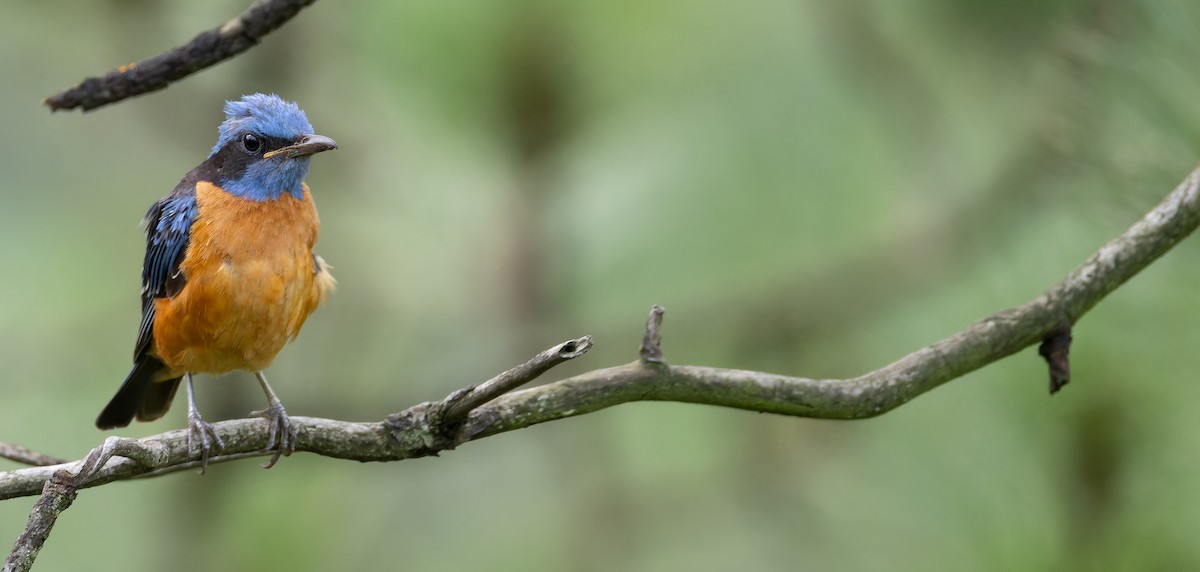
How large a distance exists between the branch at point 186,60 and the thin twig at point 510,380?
2.89 ft

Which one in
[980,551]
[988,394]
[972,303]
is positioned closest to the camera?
[980,551]

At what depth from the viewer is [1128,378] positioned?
103 inches

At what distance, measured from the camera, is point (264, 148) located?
10.8ft

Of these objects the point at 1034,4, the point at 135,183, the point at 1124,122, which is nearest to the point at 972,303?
the point at 1124,122

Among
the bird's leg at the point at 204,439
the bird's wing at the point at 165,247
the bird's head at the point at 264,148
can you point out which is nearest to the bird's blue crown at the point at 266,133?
the bird's head at the point at 264,148

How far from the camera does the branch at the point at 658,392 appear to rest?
211 cm

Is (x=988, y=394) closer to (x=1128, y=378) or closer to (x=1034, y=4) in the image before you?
(x=1128, y=378)

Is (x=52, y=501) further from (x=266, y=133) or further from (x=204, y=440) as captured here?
(x=266, y=133)

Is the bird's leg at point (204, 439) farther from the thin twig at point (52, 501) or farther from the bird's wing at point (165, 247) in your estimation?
the bird's wing at point (165, 247)

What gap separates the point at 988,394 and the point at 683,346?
58.8 inches

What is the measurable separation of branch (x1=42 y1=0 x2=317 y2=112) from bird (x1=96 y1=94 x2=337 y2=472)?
71 centimetres

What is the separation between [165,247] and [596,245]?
163 cm

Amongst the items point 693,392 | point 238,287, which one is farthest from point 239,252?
point 693,392

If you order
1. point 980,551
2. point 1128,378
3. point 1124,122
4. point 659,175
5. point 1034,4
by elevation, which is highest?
point 1034,4
